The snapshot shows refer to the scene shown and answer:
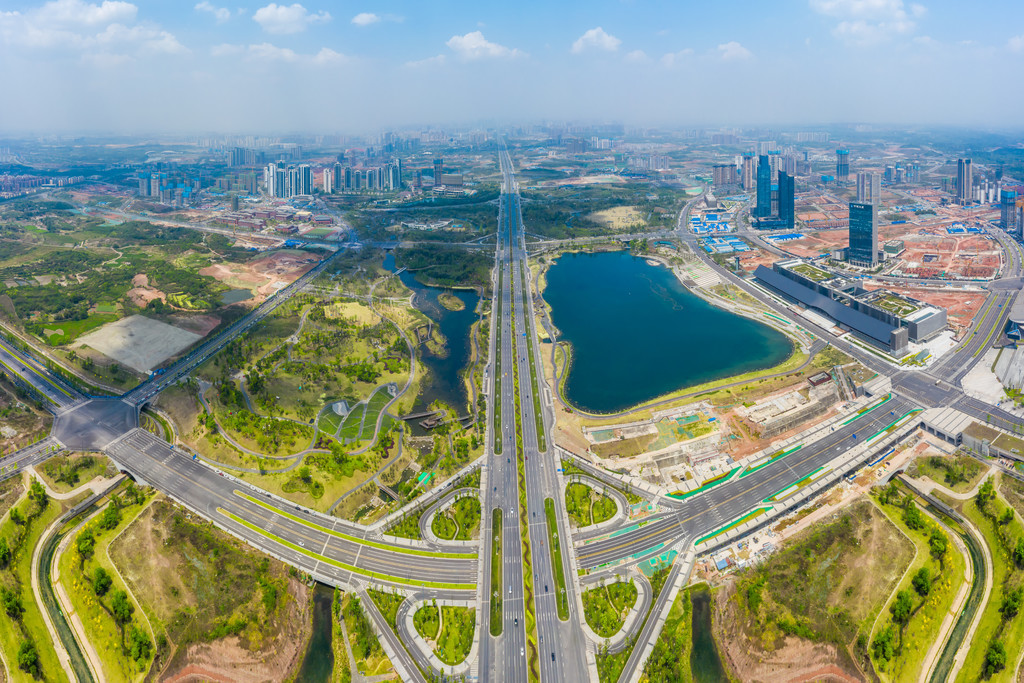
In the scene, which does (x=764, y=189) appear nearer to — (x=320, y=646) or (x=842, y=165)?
(x=842, y=165)

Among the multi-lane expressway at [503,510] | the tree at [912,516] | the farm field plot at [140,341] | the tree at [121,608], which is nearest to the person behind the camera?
the multi-lane expressway at [503,510]

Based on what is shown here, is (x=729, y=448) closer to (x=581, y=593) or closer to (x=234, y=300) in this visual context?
(x=581, y=593)

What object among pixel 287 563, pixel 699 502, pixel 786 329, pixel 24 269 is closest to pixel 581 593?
pixel 699 502

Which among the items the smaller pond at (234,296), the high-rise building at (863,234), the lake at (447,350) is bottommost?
the lake at (447,350)

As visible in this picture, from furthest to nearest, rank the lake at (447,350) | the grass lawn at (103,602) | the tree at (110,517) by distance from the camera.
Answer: the lake at (447,350)
the tree at (110,517)
the grass lawn at (103,602)

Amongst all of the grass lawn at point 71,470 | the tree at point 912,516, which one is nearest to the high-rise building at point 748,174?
the tree at point 912,516

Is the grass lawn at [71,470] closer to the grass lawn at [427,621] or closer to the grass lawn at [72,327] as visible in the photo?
the grass lawn at [72,327]

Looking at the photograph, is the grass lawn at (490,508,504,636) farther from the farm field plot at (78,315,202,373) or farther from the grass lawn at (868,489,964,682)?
the farm field plot at (78,315,202,373)
